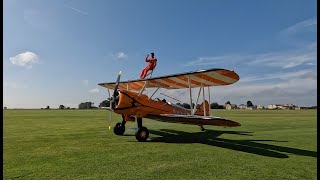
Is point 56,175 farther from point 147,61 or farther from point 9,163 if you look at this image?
point 147,61

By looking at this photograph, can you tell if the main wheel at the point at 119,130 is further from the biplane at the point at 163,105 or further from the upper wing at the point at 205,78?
the upper wing at the point at 205,78

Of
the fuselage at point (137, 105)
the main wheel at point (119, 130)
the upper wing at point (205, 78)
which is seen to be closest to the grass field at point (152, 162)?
the fuselage at point (137, 105)

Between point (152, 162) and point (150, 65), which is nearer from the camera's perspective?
point (152, 162)

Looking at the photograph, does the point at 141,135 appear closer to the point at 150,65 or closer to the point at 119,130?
the point at 119,130

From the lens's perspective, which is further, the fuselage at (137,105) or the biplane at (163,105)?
the fuselage at (137,105)

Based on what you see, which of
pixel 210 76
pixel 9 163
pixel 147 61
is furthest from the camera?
pixel 147 61

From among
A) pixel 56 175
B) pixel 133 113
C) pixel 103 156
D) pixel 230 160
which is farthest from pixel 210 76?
pixel 56 175

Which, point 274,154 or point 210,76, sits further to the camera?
point 210,76

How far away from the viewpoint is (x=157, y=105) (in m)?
12.9

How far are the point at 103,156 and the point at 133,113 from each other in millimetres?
4269

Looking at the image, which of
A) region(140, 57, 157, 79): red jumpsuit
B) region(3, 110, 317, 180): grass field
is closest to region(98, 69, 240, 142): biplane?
region(140, 57, 157, 79): red jumpsuit

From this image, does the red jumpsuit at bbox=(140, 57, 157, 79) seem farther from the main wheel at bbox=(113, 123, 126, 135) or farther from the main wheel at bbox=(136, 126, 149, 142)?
the main wheel at bbox=(136, 126, 149, 142)

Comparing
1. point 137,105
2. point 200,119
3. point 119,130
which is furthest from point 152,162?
point 119,130

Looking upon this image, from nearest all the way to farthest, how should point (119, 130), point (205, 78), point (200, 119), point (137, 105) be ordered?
point (200, 119) < point (137, 105) < point (205, 78) < point (119, 130)
